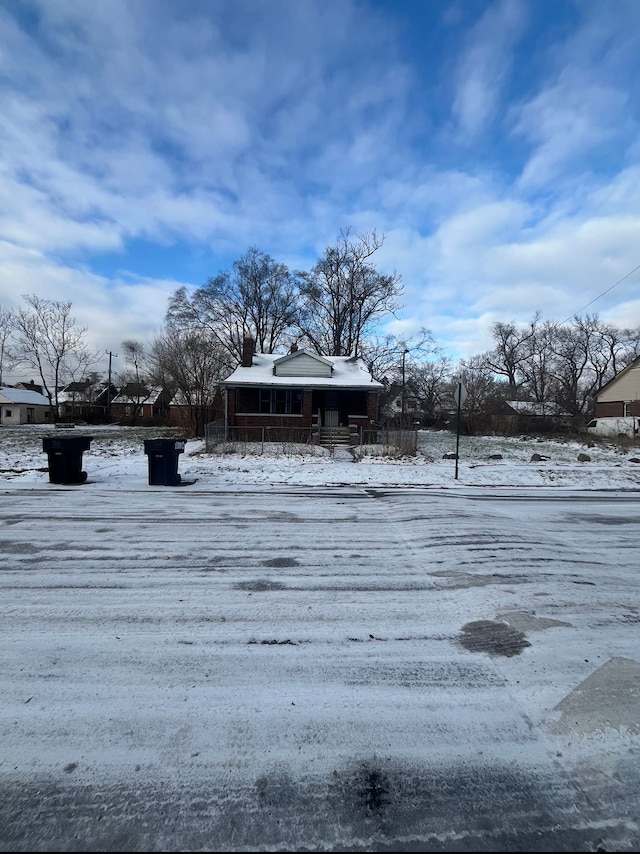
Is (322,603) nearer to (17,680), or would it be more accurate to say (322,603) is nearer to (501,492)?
(17,680)

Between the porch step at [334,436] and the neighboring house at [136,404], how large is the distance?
37.2m

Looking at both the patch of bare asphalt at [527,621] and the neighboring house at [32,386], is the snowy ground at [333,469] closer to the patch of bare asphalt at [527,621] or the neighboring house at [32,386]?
the patch of bare asphalt at [527,621]

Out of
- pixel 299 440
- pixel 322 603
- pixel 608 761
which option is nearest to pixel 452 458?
pixel 299 440

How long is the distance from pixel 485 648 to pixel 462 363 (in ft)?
209

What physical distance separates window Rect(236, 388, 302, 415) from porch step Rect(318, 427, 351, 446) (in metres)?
2.01

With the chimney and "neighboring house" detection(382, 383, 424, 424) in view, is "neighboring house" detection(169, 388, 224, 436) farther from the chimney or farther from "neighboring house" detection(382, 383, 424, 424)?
"neighboring house" detection(382, 383, 424, 424)

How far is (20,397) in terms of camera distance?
56250 millimetres

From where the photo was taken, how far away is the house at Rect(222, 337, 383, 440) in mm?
21734

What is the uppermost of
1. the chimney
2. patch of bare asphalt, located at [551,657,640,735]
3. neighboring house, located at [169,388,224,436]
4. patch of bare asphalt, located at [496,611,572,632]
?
the chimney

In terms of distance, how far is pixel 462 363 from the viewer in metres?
62.7

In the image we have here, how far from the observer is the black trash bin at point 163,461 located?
32.5 ft

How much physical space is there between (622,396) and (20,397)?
70.4 metres

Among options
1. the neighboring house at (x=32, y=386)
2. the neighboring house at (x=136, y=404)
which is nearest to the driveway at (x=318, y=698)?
the neighboring house at (x=136, y=404)

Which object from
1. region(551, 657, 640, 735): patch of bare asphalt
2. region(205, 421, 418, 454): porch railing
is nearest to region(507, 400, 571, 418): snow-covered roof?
region(205, 421, 418, 454): porch railing
